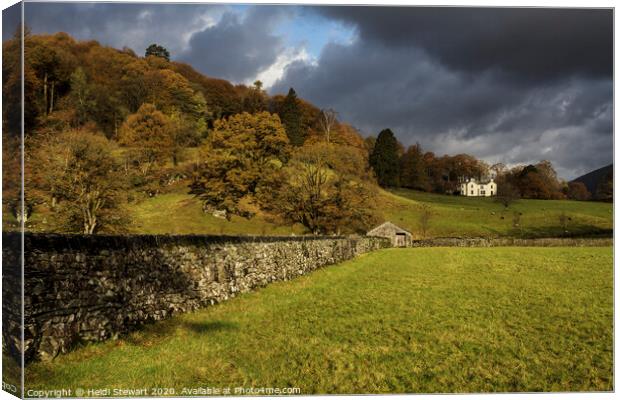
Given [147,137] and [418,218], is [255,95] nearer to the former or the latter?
[147,137]

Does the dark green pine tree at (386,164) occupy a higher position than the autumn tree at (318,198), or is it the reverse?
the dark green pine tree at (386,164)

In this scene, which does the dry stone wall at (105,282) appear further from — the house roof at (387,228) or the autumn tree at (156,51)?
the house roof at (387,228)

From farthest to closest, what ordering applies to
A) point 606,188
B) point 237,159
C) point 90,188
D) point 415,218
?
point 415,218
point 237,159
point 90,188
point 606,188

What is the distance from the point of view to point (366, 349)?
→ 19.4ft

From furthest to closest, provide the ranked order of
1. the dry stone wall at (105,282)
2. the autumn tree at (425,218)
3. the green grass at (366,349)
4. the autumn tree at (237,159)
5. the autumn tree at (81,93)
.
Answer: the autumn tree at (425,218) → the autumn tree at (237,159) → the autumn tree at (81,93) → the dry stone wall at (105,282) → the green grass at (366,349)

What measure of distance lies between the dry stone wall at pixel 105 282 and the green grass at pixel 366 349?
286mm

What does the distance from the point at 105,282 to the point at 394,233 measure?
41.0 m

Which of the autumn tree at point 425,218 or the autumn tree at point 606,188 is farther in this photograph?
the autumn tree at point 425,218

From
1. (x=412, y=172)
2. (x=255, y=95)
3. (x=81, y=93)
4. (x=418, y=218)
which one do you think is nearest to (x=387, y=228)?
(x=418, y=218)

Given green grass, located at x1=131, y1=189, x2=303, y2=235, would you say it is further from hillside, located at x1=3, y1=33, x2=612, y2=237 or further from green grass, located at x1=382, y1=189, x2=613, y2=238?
green grass, located at x1=382, y1=189, x2=613, y2=238

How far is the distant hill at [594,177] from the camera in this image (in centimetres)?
558

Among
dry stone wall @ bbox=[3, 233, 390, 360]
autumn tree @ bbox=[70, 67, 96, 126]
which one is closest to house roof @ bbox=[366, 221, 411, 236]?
dry stone wall @ bbox=[3, 233, 390, 360]

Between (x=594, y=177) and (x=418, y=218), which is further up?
(x=594, y=177)

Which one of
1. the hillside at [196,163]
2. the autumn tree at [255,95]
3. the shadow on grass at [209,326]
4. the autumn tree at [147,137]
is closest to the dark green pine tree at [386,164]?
the hillside at [196,163]
